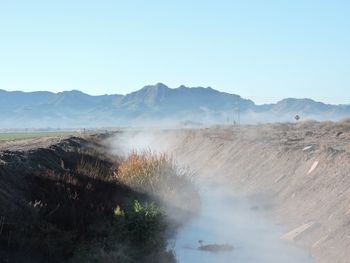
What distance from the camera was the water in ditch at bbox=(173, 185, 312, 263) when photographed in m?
18.1

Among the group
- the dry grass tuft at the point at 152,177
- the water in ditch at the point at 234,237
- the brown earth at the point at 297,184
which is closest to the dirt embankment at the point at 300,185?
the brown earth at the point at 297,184

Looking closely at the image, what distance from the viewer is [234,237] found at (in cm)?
2123

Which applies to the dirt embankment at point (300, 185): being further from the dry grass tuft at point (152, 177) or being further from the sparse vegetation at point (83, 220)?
the sparse vegetation at point (83, 220)

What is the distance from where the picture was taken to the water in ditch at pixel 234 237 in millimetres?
18141

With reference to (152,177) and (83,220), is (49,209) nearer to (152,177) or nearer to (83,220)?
(83,220)

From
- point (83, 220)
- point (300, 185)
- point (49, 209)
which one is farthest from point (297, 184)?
point (49, 209)

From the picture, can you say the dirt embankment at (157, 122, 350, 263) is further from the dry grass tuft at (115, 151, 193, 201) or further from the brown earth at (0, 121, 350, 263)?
the dry grass tuft at (115, 151, 193, 201)

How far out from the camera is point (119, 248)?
599 inches

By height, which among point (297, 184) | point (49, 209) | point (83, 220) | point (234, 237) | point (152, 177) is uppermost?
point (152, 177)

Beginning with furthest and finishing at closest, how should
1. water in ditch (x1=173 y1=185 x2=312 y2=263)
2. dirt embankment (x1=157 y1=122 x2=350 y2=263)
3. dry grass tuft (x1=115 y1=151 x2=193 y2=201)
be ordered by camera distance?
dry grass tuft (x1=115 y1=151 x2=193 y2=201), dirt embankment (x1=157 y1=122 x2=350 y2=263), water in ditch (x1=173 y1=185 x2=312 y2=263)

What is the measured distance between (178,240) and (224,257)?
2.30 meters

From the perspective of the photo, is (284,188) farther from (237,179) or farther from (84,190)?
(84,190)

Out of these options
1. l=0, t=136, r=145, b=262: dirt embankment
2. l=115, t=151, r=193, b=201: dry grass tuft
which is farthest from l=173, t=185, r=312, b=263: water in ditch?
l=0, t=136, r=145, b=262: dirt embankment

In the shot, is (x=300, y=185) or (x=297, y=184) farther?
(x=297, y=184)
